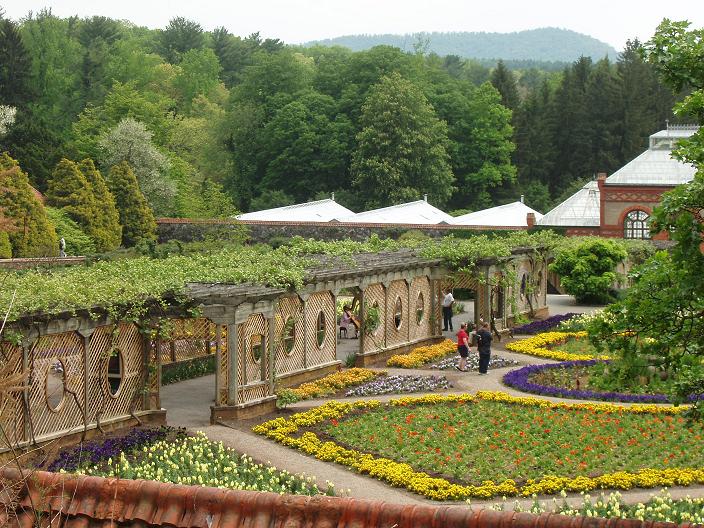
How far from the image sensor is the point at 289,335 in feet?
88.8

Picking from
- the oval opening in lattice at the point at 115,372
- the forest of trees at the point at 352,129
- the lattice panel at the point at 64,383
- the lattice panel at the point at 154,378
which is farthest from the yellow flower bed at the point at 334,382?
the forest of trees at the point at 352,129

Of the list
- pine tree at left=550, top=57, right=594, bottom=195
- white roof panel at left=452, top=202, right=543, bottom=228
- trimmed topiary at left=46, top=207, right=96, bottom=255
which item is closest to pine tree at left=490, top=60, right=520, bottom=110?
pine tree at left=550, top=57, right=594, bottom=195

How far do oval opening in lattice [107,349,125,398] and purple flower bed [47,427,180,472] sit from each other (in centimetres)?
135

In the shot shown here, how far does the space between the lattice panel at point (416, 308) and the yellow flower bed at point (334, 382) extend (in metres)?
4.98

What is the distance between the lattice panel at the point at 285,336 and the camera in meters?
26.4

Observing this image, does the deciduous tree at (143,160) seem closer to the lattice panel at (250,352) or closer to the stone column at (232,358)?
the lattice panel at (250,352)

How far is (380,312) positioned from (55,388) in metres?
10.4

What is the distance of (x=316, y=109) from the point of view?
77.6 m

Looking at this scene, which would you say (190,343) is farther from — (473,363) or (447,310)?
(447,310)

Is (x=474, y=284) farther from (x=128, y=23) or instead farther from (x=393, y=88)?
(x=128, y=23)

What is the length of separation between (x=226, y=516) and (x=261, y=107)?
73900 millimetres

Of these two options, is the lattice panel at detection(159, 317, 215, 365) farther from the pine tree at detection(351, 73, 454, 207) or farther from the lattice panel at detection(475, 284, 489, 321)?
the pine tree at detection(351, 73, 454, 207)

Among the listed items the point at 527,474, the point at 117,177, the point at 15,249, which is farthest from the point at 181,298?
the point at 117,177

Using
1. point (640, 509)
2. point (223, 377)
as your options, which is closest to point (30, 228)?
point (223, 377)
